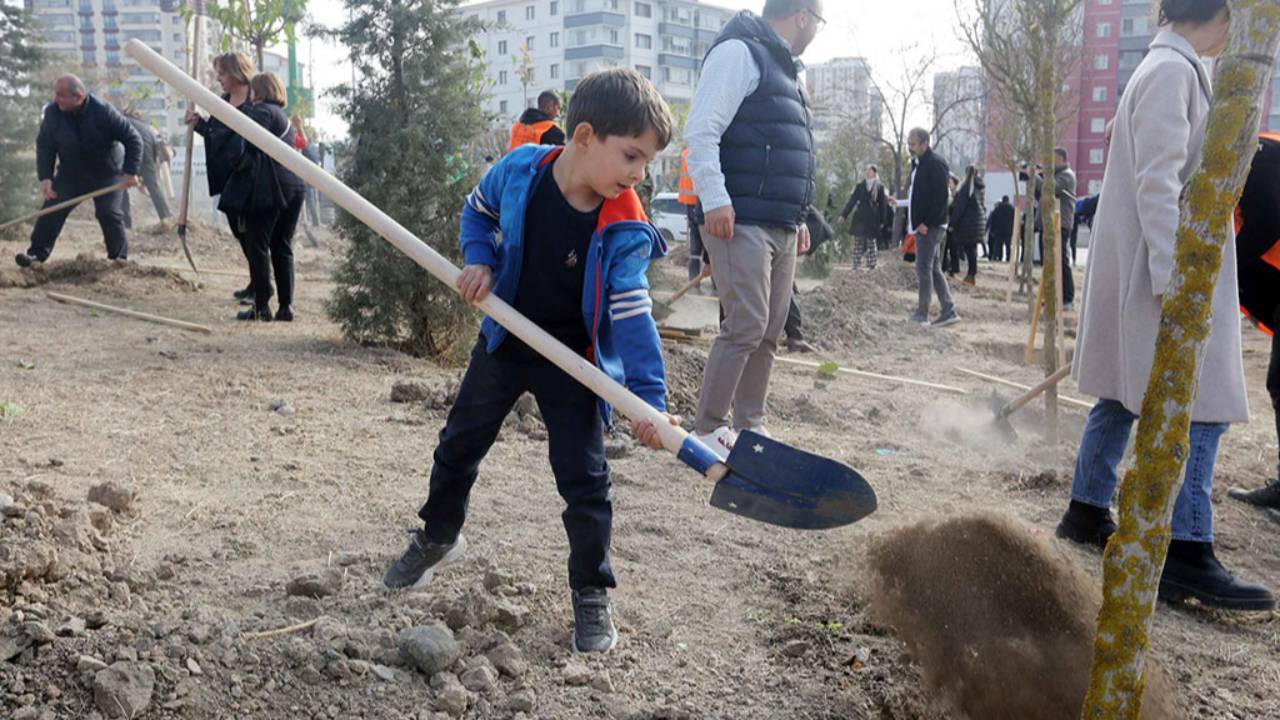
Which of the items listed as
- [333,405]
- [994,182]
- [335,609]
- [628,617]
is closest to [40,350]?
[333,405]

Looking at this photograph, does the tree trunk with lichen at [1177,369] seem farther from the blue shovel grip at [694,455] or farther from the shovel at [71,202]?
the shovel at [71,202]

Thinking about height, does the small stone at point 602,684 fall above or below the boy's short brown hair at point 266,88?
Answer: below

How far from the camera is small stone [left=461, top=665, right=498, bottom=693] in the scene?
99.9 inches

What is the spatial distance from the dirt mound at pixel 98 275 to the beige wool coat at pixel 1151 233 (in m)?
8.21

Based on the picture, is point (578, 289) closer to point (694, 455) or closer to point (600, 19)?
point (694, 455)

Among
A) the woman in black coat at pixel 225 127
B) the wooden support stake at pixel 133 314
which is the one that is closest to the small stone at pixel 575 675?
the wooden support stake at pixel 133 314

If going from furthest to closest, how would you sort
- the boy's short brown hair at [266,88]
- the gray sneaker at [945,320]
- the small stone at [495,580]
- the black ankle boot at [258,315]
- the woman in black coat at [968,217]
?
the woman in black coat at [968,217]
the gray sneaker at [945,320]
the black ankle boot at [258,315]
the boy's short brown hair at [266,88]
the small stone at [495,580]

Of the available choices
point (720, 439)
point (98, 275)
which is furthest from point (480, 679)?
point (98, 275)

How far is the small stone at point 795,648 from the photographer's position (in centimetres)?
286

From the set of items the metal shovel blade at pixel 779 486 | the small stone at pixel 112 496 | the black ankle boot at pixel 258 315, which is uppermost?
the metal shovel blade at pixel 779 486

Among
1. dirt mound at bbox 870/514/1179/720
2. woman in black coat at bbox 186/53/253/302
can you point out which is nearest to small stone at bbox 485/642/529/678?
dirt mound at bbox 870/514/1179/720

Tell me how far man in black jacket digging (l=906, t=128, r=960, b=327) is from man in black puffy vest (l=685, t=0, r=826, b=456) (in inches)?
250

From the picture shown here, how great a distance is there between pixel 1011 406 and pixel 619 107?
367cm

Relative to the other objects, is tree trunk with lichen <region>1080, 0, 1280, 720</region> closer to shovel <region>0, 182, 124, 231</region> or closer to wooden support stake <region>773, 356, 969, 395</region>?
wooden support stake <region>773, 356, 969, 395</region>
